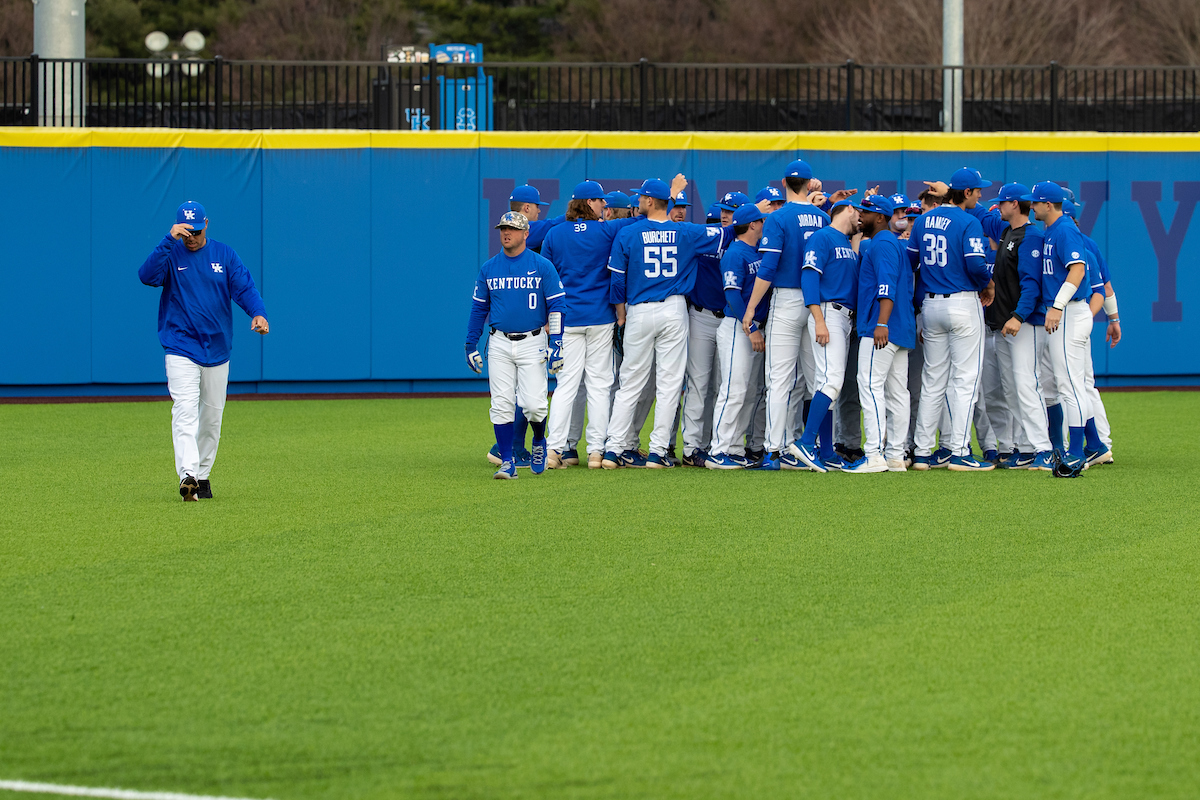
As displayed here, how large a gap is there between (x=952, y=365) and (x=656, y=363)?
2.24 meters

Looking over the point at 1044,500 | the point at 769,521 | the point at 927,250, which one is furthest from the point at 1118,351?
the point at 769,521

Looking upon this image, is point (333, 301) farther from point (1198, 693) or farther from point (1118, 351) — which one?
point (1198, 693)

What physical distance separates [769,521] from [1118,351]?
12.1m

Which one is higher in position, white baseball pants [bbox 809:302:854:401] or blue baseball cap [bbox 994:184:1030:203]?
blue baseball cap [bbox 994:184:1030:203]

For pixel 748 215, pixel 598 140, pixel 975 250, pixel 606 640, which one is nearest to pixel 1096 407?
pixel 975 250

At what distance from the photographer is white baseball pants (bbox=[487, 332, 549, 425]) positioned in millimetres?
9914

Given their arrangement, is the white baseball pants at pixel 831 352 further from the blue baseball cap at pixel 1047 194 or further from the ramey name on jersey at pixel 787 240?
the blue baseball cap at pixel 1047 194

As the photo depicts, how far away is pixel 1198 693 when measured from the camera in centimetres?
451

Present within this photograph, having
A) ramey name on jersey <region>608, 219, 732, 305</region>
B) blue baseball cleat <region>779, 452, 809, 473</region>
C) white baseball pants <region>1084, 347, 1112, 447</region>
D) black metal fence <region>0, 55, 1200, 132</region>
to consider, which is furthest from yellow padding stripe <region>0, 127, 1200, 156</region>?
blue baseball cleat <region>779, 452, 809, 473</region>

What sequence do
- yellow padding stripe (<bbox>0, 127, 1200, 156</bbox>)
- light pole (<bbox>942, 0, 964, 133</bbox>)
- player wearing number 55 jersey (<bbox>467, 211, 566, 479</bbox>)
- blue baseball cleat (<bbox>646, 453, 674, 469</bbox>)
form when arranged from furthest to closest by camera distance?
light pole (<bbox>942, 0, 964, 133</bbox>) < yellow padding stripe (<bbox>0, 127, 1200, 156</bbox>) < blue baseball cleat (<bbox>646, 453, 674, 469</bbox>) < player wearing number 55 jersey (<bbox>467, 211, 566, 479</bbox>)

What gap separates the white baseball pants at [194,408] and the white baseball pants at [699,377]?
376cm

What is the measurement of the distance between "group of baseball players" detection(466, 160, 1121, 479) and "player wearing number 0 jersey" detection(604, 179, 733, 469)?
15 millimetres

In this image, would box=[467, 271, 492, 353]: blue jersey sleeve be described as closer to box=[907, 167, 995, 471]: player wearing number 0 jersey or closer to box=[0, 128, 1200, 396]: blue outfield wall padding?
box=[907, 167, 995, 471]: player wearing number 0 jersey

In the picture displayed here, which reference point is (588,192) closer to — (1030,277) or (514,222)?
(514,222)
